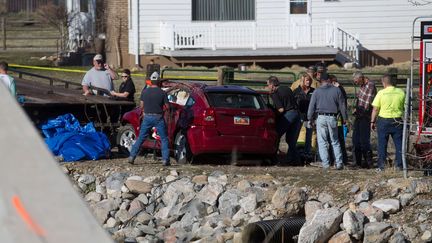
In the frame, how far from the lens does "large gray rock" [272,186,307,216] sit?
551 inches

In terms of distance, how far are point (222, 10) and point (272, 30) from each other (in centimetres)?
192

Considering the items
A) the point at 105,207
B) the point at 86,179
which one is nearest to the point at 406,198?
the point at 105,207

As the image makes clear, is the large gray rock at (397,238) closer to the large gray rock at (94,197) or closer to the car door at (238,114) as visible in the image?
the car door at (238,114)

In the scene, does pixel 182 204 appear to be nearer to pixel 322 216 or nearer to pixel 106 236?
pixel 322 216

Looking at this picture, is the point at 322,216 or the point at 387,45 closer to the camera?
the point at 322,216

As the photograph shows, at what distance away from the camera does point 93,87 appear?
1870 cm

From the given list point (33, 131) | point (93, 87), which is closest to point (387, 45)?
point (93, 87)

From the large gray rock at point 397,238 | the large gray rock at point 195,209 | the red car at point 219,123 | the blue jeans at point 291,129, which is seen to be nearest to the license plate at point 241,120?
the red car at point 219,123

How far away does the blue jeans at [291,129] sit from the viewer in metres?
16.6

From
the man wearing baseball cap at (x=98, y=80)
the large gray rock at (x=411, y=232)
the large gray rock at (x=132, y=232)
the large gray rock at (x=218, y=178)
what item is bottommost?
the large gray rock at (x=132, y=232)

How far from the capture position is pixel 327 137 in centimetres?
1588

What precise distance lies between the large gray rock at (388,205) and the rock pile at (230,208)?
0.01m

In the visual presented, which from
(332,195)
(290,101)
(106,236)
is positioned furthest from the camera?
(290,101)

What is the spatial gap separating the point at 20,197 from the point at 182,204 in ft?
38.5
